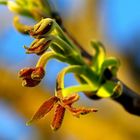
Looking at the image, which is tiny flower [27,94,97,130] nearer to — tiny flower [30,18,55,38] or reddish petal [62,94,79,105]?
reddish petal [62,94,79,105]

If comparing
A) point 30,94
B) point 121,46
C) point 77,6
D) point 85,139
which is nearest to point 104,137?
point 85,139

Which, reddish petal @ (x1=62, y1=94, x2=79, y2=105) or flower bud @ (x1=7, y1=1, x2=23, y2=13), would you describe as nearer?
reddish petal @ (x1=62, y1=94, x2=79, y2=105)

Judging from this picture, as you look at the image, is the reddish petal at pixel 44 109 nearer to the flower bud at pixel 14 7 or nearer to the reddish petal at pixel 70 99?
the reddish petal at pixel 70 99

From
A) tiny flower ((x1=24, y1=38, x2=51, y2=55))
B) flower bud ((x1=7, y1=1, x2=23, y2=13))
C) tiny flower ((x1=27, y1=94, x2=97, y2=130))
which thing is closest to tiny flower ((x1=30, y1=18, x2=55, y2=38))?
tiny flower ((x1=24, y1=38, x2=51, y2=55))

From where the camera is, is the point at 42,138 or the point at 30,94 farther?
the point at 42,138

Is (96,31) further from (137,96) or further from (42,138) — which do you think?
(137,96)
